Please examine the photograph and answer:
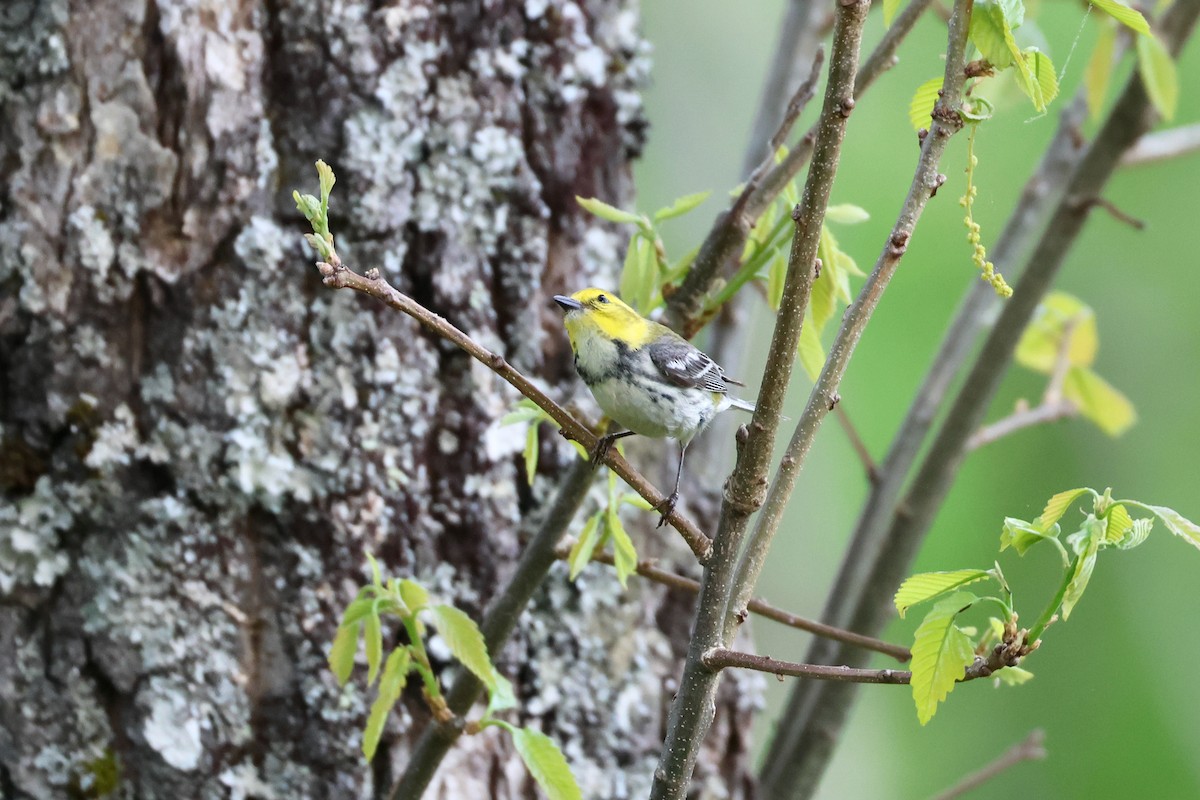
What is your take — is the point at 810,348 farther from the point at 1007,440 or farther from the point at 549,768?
the point at 1007,440

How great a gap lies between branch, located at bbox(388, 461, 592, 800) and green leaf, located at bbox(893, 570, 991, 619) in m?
0.42

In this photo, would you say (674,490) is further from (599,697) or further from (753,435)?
(753,435)

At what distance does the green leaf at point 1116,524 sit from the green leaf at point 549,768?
491mm

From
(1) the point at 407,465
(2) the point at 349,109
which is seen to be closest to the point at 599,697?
(1) the point at 407,465

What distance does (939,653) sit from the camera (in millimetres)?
678

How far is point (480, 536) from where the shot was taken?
1362mm

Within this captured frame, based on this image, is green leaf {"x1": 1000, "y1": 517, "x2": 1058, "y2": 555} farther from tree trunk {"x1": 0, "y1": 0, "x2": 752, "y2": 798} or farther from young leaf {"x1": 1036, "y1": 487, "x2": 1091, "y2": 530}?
tree trunk {"x1": 0, "y1": 0, "x2": 752, "y2": 798}

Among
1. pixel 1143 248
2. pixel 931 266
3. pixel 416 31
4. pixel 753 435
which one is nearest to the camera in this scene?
pixel 753 435

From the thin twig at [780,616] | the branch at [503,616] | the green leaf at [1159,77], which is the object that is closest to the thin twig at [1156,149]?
the green leaf at [1159,77]

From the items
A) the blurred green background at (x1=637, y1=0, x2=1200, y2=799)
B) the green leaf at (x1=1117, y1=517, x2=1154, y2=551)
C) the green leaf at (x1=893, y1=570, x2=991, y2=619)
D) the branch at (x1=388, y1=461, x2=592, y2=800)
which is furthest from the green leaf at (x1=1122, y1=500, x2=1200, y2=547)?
the blurred green background at (x1=637, y1=0, x2=1200, y2=799)

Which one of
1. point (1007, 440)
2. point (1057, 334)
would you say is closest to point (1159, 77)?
point (1057, 334)

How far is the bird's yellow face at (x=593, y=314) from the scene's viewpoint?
1.36 m

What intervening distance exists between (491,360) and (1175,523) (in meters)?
0.48

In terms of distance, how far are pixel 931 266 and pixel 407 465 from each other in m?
1.86
